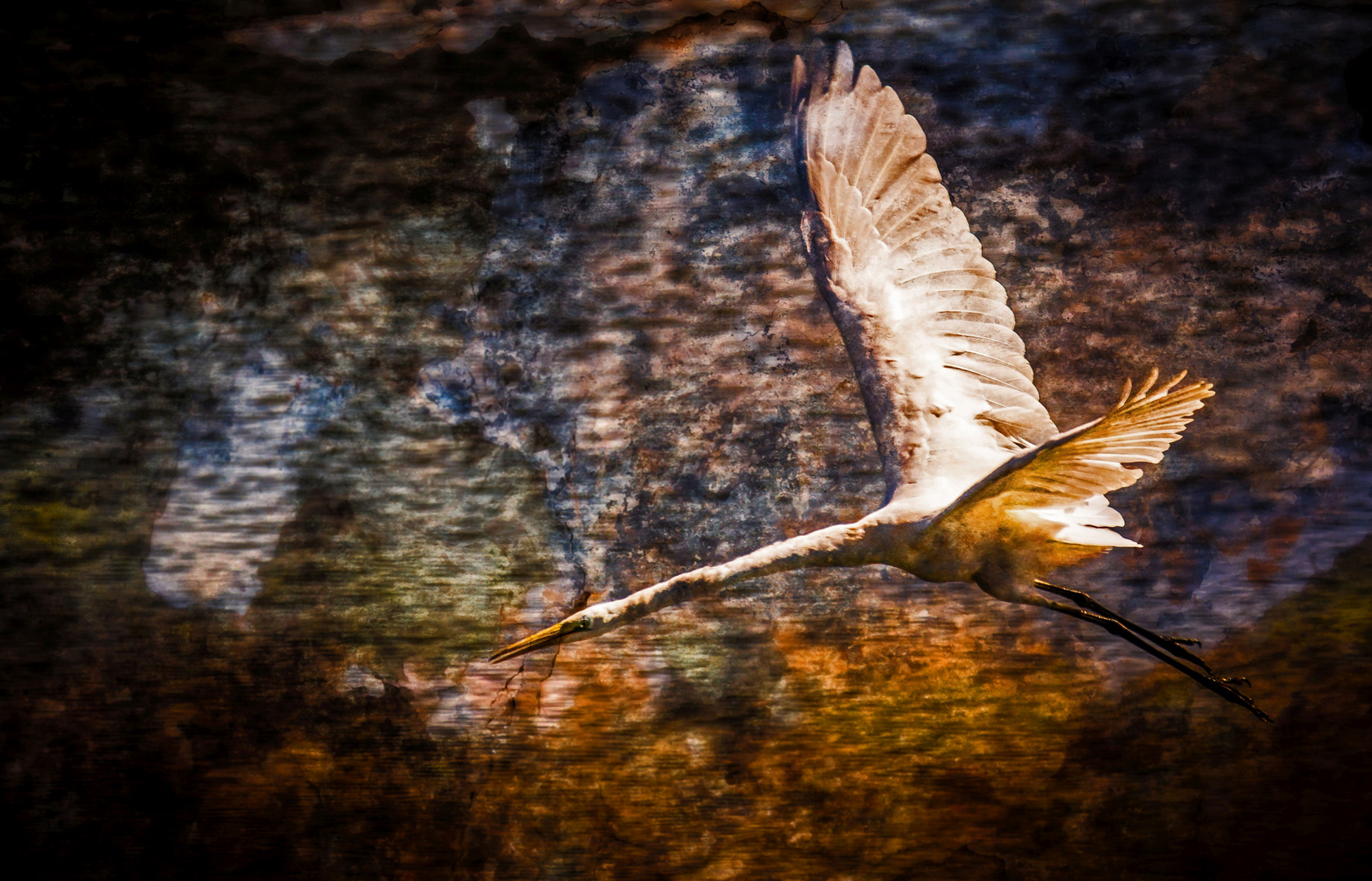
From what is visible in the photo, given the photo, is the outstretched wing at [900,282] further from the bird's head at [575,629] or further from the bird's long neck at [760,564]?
the bird's head at [575,629]

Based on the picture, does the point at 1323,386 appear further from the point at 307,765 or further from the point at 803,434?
the point at 307,765

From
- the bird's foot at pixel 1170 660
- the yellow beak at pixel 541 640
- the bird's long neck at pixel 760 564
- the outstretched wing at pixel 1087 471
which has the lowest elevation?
the bird's foot at pixel 1170 660

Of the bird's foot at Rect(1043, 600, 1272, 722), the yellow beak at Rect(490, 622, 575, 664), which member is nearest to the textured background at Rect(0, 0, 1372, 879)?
the bird's foot at Rect(1043, 600, 1272, 722)

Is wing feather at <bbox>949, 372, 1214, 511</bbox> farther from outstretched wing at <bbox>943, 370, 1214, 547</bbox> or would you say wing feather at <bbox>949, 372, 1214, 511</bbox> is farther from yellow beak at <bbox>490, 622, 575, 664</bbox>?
yellow beak at <bbox>490, 622, 575, 664</bbox>

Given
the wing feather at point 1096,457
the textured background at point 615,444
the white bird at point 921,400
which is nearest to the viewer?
the wing feather at point 1096,457

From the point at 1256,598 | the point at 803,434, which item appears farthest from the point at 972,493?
the point at 1256,598

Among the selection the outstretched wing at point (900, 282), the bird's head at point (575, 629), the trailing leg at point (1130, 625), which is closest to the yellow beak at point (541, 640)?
the bird's head at point (575, 629)
